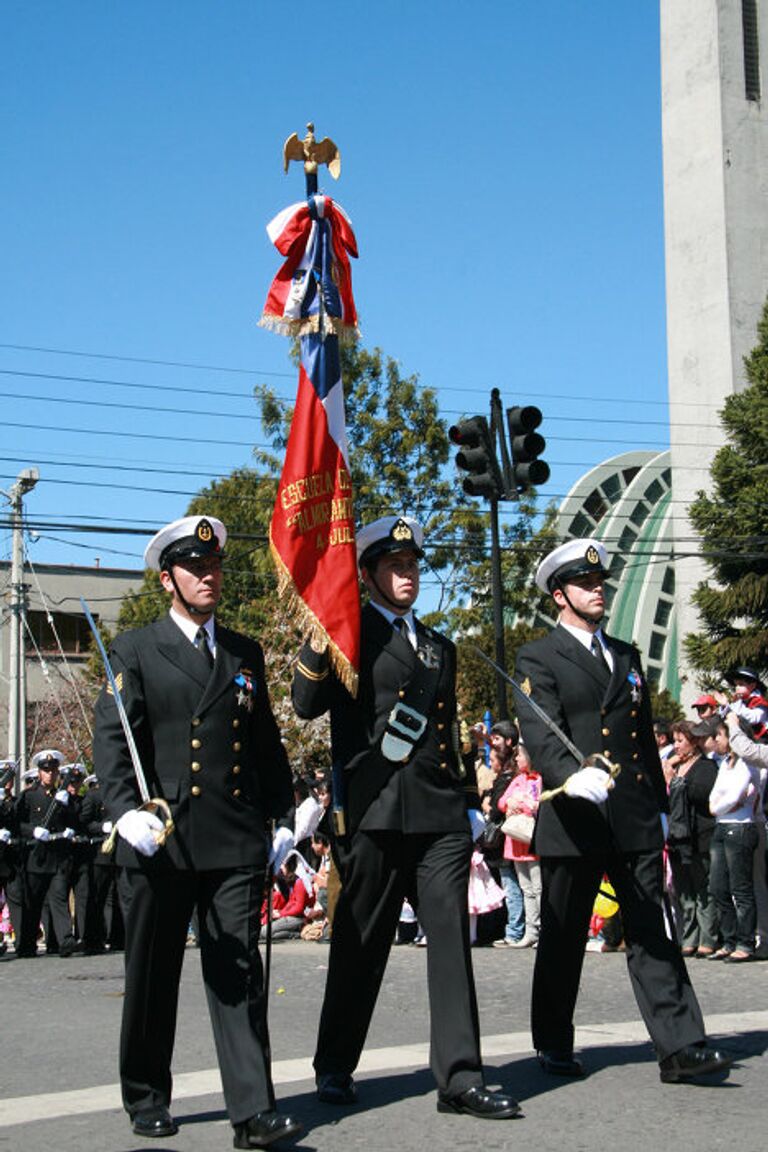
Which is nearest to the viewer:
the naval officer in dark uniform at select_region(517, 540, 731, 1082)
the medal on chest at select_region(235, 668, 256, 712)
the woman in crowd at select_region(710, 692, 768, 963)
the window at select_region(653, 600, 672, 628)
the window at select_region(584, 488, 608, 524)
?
the medal on chest at select_region(235, 668, 256, 712)

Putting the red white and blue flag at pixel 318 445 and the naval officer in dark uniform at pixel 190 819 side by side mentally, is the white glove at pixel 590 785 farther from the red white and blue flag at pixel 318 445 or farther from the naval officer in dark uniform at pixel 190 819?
the naval officer in dark uniform at pixel 190 819

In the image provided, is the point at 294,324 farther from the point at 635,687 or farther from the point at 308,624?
the point at 635,687

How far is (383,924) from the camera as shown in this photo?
6109 mm

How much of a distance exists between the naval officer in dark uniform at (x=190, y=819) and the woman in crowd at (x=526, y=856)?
8124mm

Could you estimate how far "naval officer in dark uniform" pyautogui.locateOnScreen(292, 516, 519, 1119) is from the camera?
5.93 m

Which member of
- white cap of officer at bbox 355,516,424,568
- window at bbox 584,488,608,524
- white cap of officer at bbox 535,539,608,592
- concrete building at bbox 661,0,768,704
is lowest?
white cap of officer at bbox 535,539,608,592

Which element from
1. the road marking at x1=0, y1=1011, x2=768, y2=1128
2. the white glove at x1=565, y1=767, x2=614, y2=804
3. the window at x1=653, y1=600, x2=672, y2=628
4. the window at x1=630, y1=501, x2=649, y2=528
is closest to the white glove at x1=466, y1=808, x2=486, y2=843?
the white glove at x1=565, y1=767, x2=614, y2=804

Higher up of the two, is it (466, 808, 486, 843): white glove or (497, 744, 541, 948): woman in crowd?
(466, 808, 486, 843): white glove

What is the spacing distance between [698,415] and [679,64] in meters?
11.4

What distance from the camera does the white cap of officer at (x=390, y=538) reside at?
643cm

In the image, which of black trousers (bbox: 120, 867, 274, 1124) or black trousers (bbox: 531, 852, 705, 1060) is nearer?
black trousers (bbox: 120, 867, 274, 1124)

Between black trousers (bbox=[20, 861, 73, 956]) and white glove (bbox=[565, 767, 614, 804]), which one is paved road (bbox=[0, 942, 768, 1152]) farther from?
black trousers (bbox=[20, 861, 73, 956])

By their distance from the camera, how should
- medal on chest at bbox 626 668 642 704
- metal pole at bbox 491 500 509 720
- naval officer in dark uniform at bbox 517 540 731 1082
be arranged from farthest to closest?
metal pole at bbox 491 500 509 720
medal on chest at bbox 626 668 642 704
naval officer in dark uniform at bbox 517 540 731 1082

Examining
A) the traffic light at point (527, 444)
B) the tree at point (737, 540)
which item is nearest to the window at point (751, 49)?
the tree at point (737, 540)
